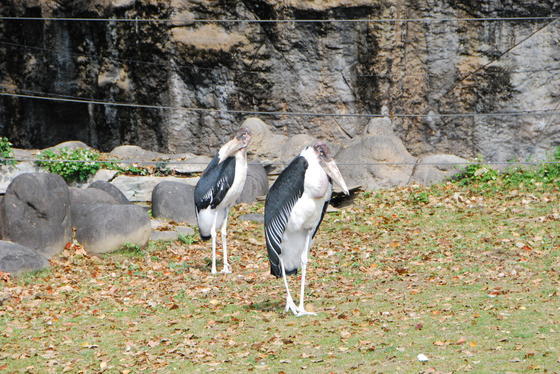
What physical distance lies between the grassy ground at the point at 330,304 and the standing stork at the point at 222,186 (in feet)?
2.09

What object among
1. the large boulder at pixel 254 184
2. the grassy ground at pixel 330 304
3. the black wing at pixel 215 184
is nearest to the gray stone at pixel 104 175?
the large boulder at pixel 254 184

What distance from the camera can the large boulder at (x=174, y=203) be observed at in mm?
16781

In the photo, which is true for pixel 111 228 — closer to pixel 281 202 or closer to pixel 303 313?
pixel 281 202

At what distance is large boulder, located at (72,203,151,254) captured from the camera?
1416 cm

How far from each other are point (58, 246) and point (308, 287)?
4.59m

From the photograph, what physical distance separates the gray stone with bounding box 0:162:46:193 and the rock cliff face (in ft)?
12.3

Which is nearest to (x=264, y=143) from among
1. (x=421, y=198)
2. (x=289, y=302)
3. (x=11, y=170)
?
(x=421, y=198)

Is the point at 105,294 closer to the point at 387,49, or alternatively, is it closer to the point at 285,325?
the point at 285,325

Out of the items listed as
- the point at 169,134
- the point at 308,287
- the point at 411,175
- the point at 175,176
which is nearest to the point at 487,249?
the point at 308,287

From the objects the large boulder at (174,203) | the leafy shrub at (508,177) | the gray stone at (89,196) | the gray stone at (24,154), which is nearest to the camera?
the gray stone at (89,196)

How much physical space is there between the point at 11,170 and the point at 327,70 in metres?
7.83

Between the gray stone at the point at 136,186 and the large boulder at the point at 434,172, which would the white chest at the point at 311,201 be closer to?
the gray stone at the point at 136,186

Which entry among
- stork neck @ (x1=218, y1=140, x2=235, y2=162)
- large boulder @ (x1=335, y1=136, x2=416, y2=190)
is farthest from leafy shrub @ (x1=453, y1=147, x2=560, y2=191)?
stork neck @ (x1=218, y1=140, x2=235, y2=162)

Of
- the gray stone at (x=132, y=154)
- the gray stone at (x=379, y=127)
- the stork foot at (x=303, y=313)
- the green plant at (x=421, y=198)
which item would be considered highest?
the gray stone at (x=379, y=127)
